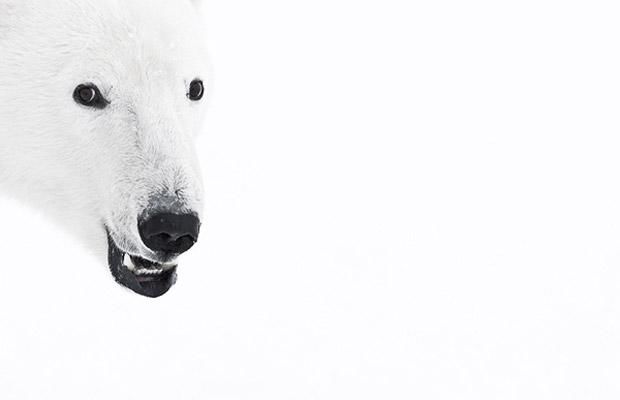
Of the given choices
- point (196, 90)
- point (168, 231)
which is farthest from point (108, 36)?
point (168, 231)

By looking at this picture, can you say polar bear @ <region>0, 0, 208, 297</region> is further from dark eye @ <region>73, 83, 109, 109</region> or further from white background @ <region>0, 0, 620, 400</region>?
white background @ <region>0, 0, 620, 400</region>

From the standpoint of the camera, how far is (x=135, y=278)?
10.2 ft

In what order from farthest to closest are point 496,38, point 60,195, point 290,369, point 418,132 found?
point 496,38, point 418,132, point 290,369, point 60,195

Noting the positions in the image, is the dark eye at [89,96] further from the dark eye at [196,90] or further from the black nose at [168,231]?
the black nose at [168,231]

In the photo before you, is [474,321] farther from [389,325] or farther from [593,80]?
[593,80]

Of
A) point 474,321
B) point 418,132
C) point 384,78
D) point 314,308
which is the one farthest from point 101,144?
point 384,78

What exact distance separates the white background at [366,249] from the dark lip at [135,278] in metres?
0.39

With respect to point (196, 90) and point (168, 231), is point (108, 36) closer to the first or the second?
point (196, 90)

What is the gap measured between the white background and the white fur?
0.39 metres

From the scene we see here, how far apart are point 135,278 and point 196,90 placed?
0.73 metres

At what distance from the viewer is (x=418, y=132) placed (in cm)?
826

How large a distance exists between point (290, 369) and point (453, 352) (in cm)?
95

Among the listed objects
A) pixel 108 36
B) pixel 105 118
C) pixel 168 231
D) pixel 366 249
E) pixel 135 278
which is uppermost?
pixel 108 36

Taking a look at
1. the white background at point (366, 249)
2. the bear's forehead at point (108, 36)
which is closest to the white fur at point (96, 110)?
the bear's forehead at point (108, 36)
